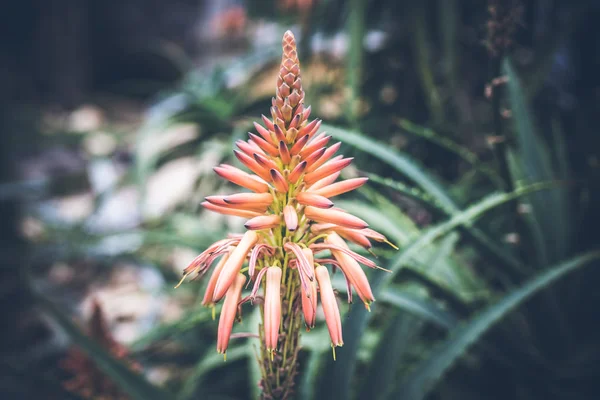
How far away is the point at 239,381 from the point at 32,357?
93cm

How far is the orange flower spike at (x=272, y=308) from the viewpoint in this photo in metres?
0.38

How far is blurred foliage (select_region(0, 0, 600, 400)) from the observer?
0.75 m

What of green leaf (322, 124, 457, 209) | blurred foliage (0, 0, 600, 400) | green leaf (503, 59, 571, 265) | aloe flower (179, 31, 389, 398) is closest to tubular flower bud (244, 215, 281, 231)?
aloe flower (179, 31, 389, 398)

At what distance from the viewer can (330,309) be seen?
0.40 metres

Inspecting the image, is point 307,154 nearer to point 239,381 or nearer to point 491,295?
point 491,295

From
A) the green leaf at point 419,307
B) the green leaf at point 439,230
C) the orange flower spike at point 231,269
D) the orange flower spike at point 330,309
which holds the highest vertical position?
the green leaf at point 439,230

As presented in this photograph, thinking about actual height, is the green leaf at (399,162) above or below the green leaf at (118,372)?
above

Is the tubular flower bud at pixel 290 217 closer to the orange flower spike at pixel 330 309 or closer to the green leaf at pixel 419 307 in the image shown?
the orange flower spike at pixel 330 309

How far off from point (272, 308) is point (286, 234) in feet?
0.26

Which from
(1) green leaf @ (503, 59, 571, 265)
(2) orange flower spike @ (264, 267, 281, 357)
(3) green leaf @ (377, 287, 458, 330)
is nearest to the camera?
(2) orange flower spike @ (264, 267, 281, 357)

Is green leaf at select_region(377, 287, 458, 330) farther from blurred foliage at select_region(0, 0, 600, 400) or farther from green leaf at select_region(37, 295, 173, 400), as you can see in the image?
green leaf at select_region(37, 295, 173, 400)

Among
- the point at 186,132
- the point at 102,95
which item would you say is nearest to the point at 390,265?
the point at 186,132

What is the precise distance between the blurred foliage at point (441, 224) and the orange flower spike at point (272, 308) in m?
0.24

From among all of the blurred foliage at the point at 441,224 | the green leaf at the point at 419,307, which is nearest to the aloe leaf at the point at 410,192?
the blurred foliage at the point at 441,224
